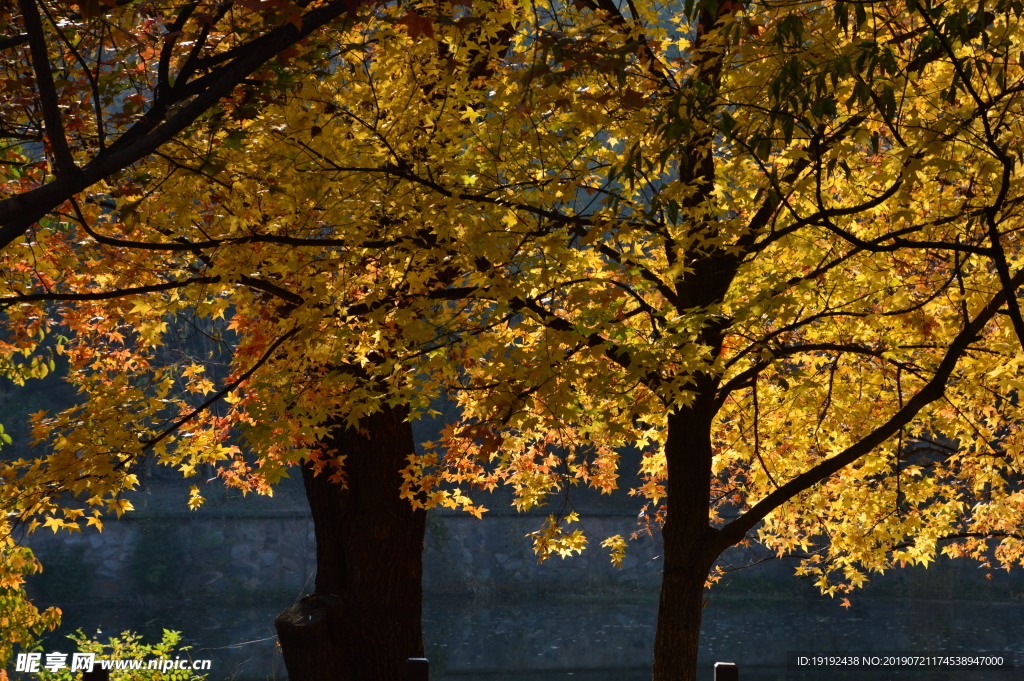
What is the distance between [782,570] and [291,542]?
44.6 ft

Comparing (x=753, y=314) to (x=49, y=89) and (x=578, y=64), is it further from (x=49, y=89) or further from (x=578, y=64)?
(x=49, y=89)

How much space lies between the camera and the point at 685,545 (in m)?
6.69

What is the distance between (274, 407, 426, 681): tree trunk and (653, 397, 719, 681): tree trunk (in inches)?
76.0

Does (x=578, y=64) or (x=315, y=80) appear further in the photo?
(x=315, y=80)

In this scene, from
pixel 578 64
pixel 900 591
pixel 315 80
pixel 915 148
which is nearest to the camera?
pixel 578 64

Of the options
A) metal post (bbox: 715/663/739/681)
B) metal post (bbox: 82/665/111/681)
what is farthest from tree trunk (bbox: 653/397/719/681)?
metal post (bbox: 82/665/111/681)

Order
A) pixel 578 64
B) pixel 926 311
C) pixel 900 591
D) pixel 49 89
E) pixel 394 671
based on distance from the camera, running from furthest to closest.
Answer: pixel 900 591 < pixel 394 671 < pixel 926 311 < pixel 578 64 < pixel 49 89

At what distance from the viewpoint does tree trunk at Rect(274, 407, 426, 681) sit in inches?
279

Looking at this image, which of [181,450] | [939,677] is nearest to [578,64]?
[181,450]

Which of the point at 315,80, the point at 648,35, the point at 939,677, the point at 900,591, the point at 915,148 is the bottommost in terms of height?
the point at 939,677

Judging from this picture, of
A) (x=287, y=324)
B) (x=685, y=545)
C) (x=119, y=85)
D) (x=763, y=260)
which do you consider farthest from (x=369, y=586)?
(x=119, y=85)

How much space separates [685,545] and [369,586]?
252 cm

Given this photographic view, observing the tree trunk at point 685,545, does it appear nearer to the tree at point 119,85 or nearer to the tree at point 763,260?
the tree at point 763,260

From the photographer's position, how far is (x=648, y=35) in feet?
20.6
